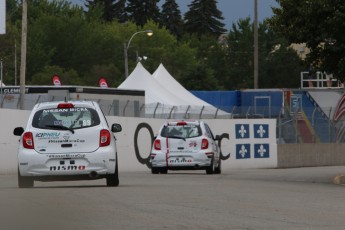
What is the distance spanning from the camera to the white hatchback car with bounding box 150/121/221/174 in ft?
113

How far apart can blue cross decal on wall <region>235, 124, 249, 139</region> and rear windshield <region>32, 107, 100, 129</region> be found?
2317cm

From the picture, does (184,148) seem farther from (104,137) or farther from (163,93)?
(163,93)

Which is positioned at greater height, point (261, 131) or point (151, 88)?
point (151, 88)

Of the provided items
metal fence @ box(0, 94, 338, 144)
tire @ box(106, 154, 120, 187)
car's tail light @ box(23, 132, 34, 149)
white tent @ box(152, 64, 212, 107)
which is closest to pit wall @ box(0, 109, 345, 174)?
metal fence @ box(0, 94, 338, 144)

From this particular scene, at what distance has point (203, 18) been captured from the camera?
17288cm

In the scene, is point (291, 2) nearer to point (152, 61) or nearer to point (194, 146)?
point (194, 146)

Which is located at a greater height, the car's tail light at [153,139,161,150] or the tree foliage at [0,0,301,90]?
the tree foliage at [0,0,301,90]

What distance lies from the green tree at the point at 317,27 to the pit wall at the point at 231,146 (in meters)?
9.34

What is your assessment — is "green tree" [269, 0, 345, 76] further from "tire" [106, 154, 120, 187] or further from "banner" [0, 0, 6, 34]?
"banner" [0, 0, 6, 34]

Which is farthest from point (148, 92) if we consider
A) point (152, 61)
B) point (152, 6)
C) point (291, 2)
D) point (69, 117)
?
point (152, 6)

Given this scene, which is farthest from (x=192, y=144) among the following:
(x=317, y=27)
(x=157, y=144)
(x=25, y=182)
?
(x=25, y=182)

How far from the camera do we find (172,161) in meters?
34.4

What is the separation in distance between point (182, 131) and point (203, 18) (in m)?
139

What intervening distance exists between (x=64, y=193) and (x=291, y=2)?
36.9 feet
